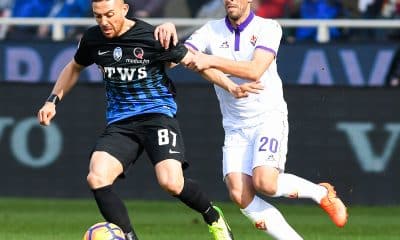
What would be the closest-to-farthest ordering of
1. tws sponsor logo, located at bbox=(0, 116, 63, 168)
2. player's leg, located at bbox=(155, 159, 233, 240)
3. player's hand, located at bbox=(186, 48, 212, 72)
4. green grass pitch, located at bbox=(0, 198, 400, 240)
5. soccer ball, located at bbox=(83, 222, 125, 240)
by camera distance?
soccer ball, located at bbox=(83, 222, 125, 240) < player's hand, located at bbox=(186, 48, 212, 72) < player's leg, located at bbox=(155, 159, 233, 240) < green grass pitch, located at bbox=(0, 198, 400, 240) < tws sponsor logo, located at bbox=(0, 116, 63, 168)

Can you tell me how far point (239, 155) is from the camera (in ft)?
38.4

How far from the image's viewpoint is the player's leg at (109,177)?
11102mm

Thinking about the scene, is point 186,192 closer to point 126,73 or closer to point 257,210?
point 257,210

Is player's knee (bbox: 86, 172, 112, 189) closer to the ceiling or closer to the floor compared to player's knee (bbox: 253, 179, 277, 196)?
closer to the ceiling

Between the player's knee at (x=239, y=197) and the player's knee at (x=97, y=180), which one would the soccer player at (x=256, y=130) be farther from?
the player's knee at (x=97, y=180)

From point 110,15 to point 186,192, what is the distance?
170 cm

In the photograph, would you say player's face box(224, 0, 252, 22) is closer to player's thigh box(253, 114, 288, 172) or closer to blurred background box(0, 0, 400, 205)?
player's thigh box(253, 114, 288, 172)

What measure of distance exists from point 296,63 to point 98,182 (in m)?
7.42

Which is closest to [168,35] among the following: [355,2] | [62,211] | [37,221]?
[37,221]

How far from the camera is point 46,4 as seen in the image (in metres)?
19.8

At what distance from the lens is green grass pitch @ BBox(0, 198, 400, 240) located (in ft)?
44.9

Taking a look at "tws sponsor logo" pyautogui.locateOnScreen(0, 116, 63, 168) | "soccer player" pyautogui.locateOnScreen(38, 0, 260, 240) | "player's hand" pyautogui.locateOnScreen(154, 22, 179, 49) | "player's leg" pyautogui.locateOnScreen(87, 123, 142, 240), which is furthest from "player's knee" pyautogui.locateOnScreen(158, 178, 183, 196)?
"tws sponsor logo" pyautogui.locateOnScreen(0, 116, 63, 168)

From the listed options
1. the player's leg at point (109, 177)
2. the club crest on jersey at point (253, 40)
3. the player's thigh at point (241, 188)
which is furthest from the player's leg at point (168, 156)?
the club crest on jersey at point (253, 40)

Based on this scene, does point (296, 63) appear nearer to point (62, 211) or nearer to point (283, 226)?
point (62, 211)
